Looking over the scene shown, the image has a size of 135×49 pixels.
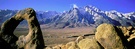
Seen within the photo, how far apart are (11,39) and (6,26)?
116 cm

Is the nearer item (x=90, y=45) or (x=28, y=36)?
(x=90, y=45)

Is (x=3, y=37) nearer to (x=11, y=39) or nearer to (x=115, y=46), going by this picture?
(x=11, y=39)

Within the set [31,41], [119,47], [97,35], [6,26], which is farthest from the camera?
[6,26]

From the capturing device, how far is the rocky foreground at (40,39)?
14.6 metres

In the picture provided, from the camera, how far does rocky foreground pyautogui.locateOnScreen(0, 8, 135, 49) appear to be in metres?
14.6

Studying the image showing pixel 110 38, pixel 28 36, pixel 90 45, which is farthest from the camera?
pixel 28 36

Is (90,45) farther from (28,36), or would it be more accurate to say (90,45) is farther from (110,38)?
(28,36)

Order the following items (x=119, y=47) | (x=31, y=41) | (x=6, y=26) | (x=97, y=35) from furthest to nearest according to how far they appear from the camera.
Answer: (x=6, y=26), (x=31, y=41), (x=97, y=35), (x=119, y=47)

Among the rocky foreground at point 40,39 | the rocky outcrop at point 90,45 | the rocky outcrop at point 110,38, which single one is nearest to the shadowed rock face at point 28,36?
the rocky foreground at point 40,39

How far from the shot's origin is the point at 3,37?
56.6ft

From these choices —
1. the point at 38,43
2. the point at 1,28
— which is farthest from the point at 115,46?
the point at 1,28

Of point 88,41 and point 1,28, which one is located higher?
point 1,28

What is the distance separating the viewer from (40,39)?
1698 centimetres

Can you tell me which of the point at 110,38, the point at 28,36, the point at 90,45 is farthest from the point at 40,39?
the point at 110,38
